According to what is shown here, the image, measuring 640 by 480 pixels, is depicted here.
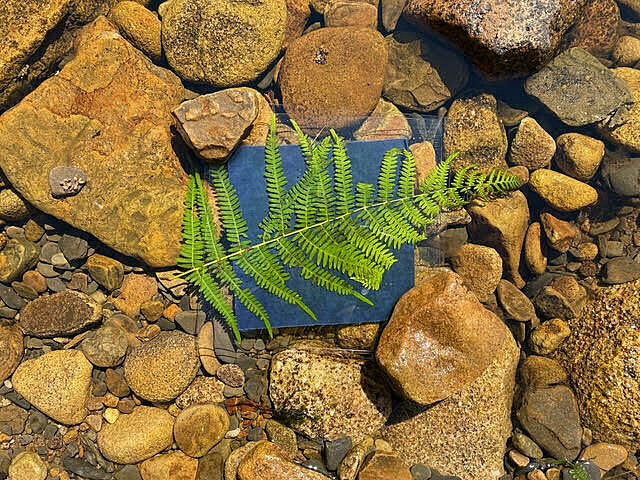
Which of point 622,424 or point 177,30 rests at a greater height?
point 177,30

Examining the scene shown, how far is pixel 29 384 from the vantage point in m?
4.55

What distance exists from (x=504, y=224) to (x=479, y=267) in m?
0.49

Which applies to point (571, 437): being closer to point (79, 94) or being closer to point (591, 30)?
point (591, 30)

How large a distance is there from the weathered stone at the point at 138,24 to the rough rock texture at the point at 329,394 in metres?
3.41

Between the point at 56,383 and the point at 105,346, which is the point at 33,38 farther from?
the point at 56,383

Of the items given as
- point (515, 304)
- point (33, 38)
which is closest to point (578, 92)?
point (515, 304)

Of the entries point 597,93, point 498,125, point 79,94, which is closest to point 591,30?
point 597,93

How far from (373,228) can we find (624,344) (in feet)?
8.40

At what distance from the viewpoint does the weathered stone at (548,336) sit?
4773 millimetres

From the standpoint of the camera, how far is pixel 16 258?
15.2 feet

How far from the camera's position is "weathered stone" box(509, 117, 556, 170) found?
194 inches

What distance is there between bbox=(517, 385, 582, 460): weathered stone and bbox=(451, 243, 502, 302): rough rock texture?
1.06 m

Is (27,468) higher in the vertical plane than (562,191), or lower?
lower

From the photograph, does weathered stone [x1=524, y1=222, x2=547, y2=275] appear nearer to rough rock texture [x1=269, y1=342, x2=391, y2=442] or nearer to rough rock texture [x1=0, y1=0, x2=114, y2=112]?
rough rock texture [x1=269, y1=342, x2=391, y2=442]
